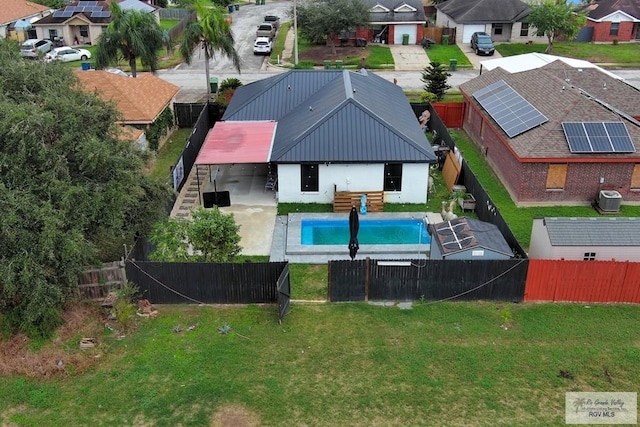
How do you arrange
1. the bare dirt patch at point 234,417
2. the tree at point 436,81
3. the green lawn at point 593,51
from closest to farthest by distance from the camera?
the bare dirt patch at point 234,417 → the tree at point 436,81 → the green lawn at point 593,51

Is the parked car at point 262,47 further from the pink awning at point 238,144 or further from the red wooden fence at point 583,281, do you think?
the red wooden fence at point 583,281

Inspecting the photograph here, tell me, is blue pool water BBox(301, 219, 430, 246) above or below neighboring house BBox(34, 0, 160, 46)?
below

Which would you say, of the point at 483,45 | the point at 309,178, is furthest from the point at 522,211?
the point at 483,45

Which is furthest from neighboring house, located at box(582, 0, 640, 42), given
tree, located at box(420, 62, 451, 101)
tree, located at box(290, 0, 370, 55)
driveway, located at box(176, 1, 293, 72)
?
driveway, located at box(176, 1, 293, 72)

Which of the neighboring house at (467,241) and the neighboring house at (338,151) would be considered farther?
the neighboring house at (338,151)

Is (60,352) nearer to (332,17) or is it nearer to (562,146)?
(562,146)

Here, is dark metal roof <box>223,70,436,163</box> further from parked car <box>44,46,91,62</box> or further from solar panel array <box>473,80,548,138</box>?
parked car <box>44,46,91,62</box>
